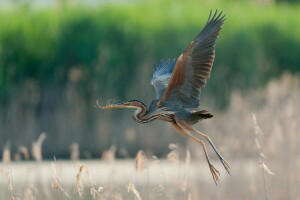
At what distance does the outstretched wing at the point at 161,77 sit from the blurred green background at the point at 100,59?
7.01m

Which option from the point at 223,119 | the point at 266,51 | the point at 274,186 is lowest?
the point at 274,186

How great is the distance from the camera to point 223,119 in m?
12.0

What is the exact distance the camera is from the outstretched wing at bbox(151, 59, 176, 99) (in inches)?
233

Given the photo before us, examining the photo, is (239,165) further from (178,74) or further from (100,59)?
(100,59)

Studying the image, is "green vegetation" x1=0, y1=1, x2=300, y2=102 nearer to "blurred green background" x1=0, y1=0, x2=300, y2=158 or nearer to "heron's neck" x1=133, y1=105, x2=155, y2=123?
"blurred green background" x1=0, y1=0, x2=300, y2=158

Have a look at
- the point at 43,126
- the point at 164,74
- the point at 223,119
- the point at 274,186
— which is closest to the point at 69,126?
the point at 43,126

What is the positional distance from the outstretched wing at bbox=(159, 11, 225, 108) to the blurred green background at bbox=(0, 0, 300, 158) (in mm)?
7777

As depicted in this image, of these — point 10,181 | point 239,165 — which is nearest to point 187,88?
point 10,181

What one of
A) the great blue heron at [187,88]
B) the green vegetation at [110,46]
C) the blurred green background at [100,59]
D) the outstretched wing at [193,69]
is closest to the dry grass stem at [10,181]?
the great blue heron at [187,88]

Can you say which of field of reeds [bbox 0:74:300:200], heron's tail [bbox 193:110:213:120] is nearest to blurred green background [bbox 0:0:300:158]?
field of reeds [bbox 0:74:300:200]

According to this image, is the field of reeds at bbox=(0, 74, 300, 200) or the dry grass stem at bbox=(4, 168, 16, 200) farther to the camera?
the field of reeds at bbox=(0, 74, 300, 200)

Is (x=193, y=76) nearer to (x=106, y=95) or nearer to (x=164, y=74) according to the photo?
(x=164, y=74)

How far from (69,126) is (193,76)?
8.16 metres

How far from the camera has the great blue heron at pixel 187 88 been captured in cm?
548
